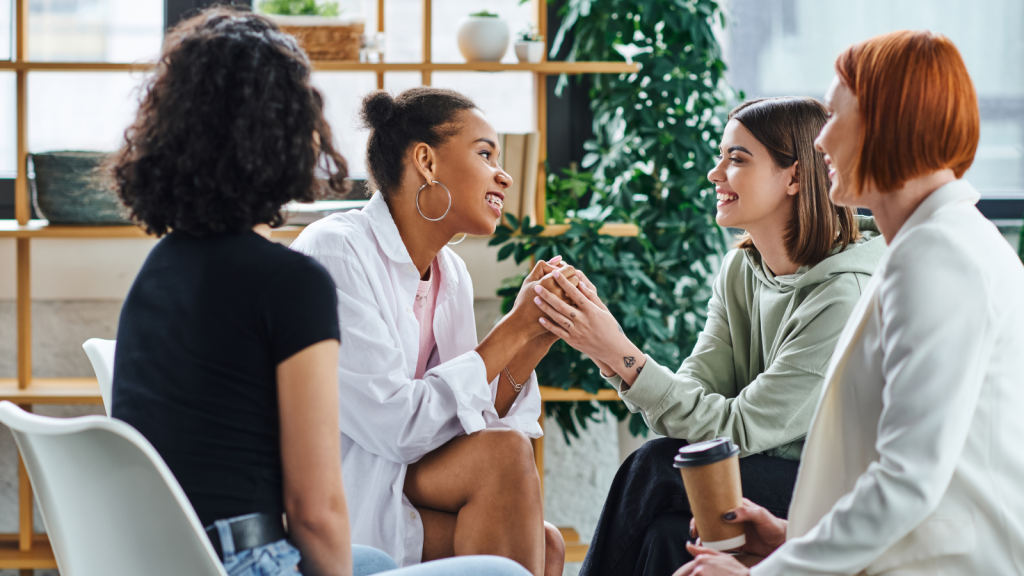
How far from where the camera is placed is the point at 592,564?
1602mm

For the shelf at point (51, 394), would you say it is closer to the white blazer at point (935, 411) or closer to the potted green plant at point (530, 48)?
the potted green plant at point (530, 48)

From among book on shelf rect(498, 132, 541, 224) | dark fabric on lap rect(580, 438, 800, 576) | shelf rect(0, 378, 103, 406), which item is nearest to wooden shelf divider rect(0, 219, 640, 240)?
book on shelf rect(498, 132, 541, 224)

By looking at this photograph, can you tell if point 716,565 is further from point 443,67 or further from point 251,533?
point 443,67

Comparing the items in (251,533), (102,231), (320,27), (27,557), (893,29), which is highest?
(893,29)

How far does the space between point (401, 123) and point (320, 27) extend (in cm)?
98

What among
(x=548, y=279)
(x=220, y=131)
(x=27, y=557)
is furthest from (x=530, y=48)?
(x=27, y=557)

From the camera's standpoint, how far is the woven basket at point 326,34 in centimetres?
249

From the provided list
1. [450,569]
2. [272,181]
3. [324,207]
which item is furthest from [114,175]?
[324,207]

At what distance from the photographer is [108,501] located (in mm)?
844

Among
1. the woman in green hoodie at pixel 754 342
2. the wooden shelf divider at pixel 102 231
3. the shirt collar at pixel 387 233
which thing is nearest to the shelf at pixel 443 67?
the wooden shelf divider at pixel 102 231

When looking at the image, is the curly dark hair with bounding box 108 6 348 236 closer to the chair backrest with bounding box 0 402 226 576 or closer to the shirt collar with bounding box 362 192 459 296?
the chair backrest with bounding box 0 402 226 576

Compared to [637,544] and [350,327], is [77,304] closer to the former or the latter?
[350,327]

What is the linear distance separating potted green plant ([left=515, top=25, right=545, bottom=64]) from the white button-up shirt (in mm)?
1116

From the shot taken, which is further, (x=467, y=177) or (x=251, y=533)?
(x=467, y=177)
